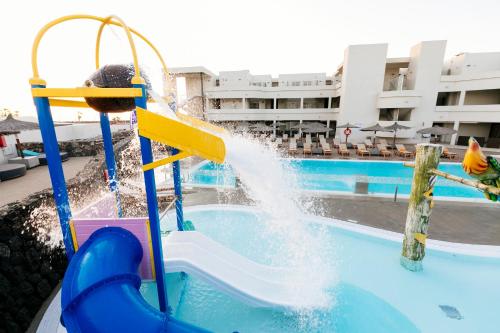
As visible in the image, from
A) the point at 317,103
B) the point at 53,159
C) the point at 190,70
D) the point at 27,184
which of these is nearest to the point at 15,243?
the point at 53,159

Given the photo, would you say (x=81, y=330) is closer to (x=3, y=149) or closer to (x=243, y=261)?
(x=243, y=261)

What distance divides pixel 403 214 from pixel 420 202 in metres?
3.68

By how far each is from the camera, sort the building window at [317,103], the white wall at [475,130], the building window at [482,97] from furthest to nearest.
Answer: the building window at [317,103] < the white wall at [475,130] < the building window at [482,97]

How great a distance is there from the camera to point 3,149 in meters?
11.5

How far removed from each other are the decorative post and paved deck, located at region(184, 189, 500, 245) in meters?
1.76

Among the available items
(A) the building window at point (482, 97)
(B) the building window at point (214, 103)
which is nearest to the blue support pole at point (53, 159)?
(B) the building window at point (214, 103)

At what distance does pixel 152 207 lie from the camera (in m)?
3.36

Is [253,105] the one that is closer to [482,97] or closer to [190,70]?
[190,70]

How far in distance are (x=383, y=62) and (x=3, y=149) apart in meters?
30.4

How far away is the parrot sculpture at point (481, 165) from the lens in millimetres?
3234

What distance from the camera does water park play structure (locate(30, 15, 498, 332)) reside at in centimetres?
246

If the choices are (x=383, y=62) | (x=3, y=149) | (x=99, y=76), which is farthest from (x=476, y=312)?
(x=383, y=62)

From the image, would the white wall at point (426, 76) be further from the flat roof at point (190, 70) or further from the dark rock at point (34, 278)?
the dark rock at point (34, 278)

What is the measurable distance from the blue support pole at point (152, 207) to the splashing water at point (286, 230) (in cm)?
110
